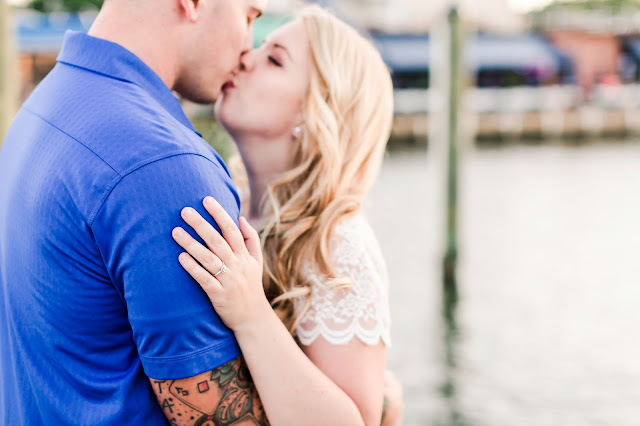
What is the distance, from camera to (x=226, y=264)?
150 centimetres

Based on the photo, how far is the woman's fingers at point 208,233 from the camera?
4.50 ft

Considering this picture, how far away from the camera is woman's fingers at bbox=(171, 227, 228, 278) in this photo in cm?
137

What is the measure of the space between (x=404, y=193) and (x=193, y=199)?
13.9 m

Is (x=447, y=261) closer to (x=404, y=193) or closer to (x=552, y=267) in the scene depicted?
(x=552, y=267)

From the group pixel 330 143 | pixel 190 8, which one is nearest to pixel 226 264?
pixel 190 8

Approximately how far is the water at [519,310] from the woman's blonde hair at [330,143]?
10.3ft

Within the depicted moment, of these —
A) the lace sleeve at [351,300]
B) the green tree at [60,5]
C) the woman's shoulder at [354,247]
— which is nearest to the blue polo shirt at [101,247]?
the lace sleeve at [351,300]

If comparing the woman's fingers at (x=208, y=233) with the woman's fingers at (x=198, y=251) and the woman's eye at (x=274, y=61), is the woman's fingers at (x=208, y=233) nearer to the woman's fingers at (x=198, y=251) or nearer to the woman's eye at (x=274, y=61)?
the woman's fingers at (x=198, y=251)

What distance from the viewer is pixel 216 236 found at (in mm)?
1445

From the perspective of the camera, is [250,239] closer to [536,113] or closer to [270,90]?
[270,90]

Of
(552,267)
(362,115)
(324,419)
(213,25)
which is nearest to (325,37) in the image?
(362,115)

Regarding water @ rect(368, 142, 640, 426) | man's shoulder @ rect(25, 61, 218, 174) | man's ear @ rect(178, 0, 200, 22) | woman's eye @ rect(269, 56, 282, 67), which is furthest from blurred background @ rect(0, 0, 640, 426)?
man's shoulder @ rect(25, 61, 218, 174)

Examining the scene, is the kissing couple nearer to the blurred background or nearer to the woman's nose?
the woman's nose

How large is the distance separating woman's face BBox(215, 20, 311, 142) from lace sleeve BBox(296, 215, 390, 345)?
463mm
